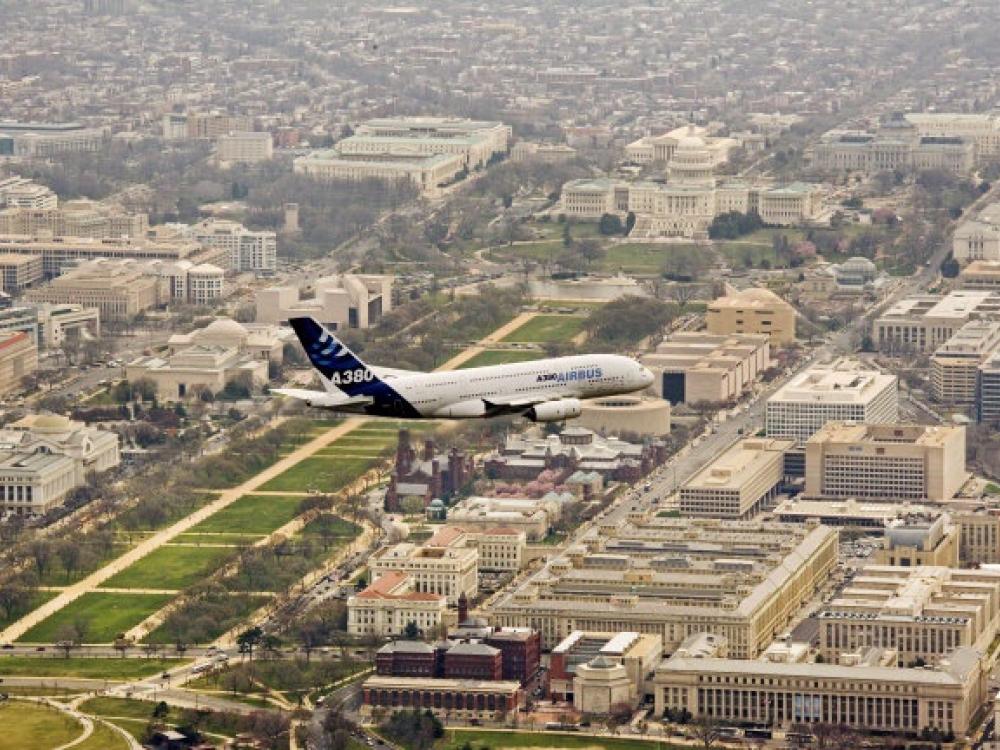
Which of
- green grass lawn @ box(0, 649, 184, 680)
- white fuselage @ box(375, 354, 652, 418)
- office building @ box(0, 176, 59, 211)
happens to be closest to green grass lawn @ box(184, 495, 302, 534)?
green grass lawn @ box(0, 649, 184, 680)

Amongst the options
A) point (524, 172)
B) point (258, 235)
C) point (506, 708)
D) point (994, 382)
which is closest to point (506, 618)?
point (506, 708)

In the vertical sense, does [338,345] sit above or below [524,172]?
above

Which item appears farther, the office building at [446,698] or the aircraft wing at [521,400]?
the office building at [446,698]

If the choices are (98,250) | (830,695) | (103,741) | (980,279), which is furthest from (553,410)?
(98,250)

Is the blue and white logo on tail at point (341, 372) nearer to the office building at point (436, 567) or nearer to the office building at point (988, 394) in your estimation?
the office building at point (436, 567)

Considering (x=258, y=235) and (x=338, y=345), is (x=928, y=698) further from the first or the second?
(x=258, y=235)

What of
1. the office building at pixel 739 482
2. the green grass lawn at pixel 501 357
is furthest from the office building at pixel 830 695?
the green grass lawn at pixel 501 357

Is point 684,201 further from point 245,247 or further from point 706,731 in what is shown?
point 706,731

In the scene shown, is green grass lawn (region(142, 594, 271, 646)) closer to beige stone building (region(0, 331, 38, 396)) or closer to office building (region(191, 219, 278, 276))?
beige stone building (region(0, 331, 38, 396))
